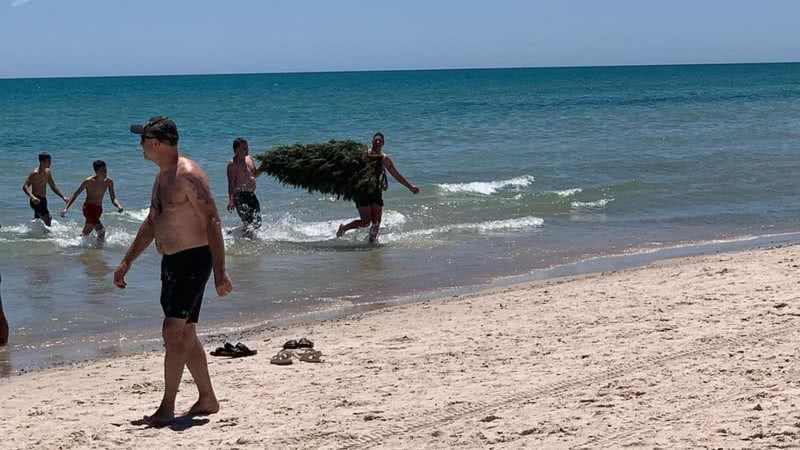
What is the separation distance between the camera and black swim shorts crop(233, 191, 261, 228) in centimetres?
1410

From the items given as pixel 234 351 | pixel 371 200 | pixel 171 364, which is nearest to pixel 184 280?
pixel 171 364

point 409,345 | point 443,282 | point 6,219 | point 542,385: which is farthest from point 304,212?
point 542,385

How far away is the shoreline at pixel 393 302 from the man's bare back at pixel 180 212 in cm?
283

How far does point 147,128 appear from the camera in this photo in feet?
18.1

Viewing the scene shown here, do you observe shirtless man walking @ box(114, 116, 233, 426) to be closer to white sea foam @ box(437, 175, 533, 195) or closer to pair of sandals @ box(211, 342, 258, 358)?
pair of sandals @ box(211, 342, 258, 358)

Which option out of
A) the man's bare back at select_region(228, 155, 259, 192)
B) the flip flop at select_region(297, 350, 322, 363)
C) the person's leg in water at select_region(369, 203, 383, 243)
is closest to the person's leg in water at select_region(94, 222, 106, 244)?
the man's bare back at select_region(228, 155, 259, 192)

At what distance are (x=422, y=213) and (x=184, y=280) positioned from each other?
11962 mm

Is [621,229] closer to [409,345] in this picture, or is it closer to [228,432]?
[409,345]

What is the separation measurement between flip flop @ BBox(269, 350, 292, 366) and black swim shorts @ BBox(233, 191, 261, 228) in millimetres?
6961

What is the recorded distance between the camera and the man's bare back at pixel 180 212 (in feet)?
18.0

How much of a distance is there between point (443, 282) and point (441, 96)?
2466 inches

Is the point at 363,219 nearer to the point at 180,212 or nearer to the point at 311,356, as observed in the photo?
the point at 311,356

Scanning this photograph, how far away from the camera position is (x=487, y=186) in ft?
69.9

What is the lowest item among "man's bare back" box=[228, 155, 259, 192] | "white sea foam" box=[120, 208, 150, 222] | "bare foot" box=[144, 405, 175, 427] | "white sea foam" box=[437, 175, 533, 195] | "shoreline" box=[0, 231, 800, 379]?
"white sea foam" box=[120, 208, 150, 222]
